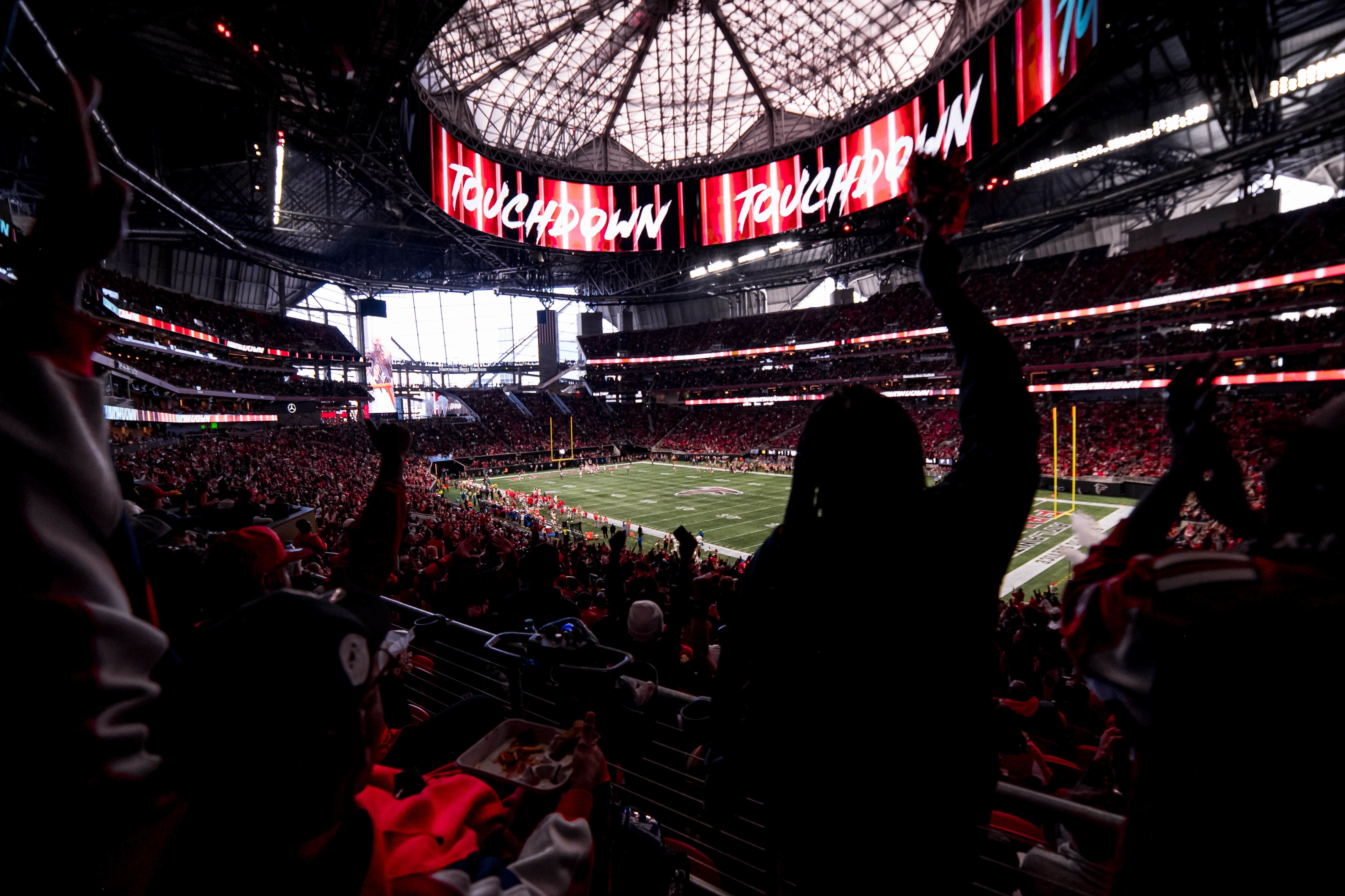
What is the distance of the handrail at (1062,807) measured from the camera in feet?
6.30

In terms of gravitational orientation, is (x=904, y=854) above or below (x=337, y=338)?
below

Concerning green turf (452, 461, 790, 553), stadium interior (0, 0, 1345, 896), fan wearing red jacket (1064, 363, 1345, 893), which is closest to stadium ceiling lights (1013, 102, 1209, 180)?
stadium interior (0, 0, 1345, 896)

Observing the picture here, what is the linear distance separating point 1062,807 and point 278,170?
31.1 m

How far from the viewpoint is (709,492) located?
3319cm

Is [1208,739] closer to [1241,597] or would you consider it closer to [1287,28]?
[1241,597]

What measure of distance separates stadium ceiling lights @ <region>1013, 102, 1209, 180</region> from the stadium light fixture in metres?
39.3

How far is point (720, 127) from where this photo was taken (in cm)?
4322

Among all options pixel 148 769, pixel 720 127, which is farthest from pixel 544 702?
pixel 720 127

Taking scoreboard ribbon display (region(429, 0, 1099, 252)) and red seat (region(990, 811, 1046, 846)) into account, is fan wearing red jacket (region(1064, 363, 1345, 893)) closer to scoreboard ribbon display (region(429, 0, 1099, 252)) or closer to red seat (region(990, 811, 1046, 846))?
red seat (region(990, 811, 1046, 846))

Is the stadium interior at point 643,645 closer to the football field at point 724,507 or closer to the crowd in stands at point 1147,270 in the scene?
the football field at point 724,507

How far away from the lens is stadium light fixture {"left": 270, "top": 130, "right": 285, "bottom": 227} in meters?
22.3

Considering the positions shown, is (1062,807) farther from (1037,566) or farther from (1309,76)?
(1309,76)

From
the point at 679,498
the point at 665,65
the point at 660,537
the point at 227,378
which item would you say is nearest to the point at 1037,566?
the point at 660,537

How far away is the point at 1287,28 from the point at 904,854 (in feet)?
132
